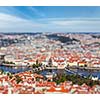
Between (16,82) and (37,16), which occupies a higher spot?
(37,16)

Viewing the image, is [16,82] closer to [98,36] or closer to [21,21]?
[21,21]

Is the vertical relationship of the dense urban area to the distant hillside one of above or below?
below

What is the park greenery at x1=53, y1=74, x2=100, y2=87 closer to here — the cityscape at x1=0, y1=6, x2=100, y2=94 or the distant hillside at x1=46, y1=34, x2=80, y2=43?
the cityscape at x1=0, y1=6, x2=100, y2=94

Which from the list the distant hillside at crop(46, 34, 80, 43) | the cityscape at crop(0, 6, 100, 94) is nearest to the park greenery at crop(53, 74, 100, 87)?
the cityscape at crop(0, 6, 100, 94)

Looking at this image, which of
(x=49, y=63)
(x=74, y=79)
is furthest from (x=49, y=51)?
(x=74, y=79)

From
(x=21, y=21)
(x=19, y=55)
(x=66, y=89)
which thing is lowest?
(x=66, y=89)

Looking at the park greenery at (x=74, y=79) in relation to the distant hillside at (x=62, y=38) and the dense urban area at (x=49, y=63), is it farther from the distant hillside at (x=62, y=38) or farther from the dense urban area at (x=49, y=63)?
the distant hillside at (x=62, y=38)

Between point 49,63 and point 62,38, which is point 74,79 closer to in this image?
point 49,63
